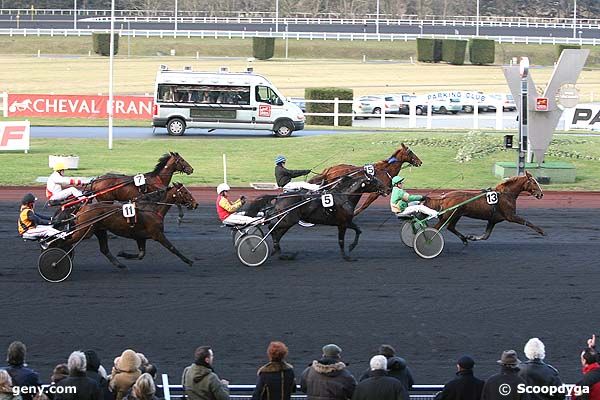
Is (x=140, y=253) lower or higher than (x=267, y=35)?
lower

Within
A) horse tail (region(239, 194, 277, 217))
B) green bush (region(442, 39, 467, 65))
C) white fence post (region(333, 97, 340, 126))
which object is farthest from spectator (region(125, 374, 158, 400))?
green bush (region(442, 39, 467, 65))

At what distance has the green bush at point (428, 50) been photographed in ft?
226

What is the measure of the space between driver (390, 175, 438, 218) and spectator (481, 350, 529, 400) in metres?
8.15

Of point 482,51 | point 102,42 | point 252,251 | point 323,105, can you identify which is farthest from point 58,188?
point 102,42

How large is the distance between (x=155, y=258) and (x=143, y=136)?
17.4 m

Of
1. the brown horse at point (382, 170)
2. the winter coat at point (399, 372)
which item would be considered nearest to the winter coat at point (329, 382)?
the winter coat at point (399, 372)

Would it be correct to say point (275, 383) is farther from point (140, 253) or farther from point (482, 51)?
point (482, 51)

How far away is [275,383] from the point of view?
8.20 m

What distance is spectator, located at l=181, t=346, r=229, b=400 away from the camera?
26.7 ft

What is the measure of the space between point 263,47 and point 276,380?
61434mm

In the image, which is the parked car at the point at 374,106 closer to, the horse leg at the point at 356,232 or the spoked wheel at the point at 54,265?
the horse leg at the point at 356,232

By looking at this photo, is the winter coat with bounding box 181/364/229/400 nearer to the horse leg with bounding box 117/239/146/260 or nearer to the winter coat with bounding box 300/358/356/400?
the winter coat with bounding box 300/358/356/400

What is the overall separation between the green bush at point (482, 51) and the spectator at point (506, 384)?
6124 centimetres

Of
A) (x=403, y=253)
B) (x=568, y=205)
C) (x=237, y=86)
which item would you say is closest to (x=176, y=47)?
(x=237, y=86)
